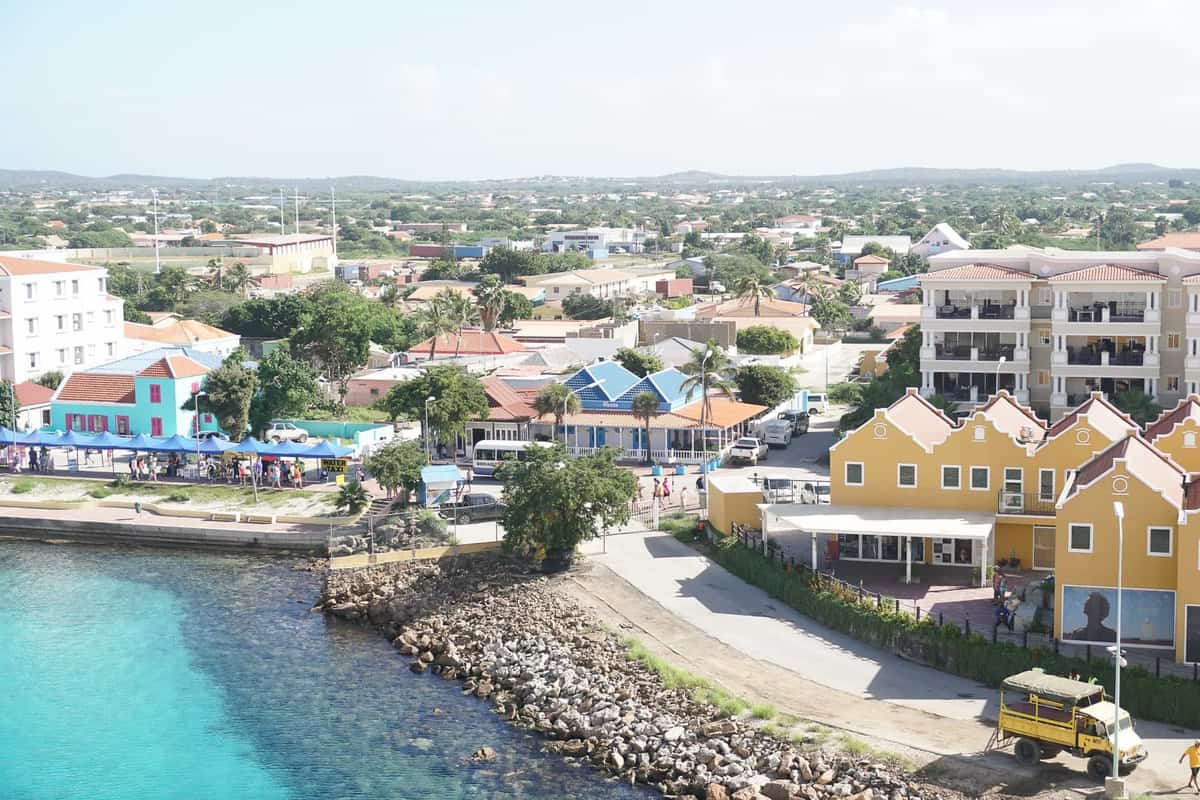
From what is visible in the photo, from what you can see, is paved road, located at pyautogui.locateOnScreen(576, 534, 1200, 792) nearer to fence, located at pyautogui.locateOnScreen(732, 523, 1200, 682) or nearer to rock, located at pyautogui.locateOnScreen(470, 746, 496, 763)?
fence, located at pyautogui.locateOnScreen(732, 523, 1200, 682)

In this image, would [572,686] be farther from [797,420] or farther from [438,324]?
[438,324]

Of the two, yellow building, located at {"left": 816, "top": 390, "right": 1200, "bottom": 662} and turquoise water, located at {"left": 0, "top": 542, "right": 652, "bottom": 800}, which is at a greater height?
yellow building, located at {"left": 816, "top": 390, "right": 1200, "bottom": 662}

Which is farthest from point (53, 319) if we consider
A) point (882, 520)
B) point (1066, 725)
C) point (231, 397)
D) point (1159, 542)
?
point (1066, 725)

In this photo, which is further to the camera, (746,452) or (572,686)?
(746,452)

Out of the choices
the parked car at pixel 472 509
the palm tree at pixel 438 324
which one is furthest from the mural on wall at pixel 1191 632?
the palm tree at pixel 438 324

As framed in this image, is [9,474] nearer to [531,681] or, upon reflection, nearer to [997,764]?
[531,681]

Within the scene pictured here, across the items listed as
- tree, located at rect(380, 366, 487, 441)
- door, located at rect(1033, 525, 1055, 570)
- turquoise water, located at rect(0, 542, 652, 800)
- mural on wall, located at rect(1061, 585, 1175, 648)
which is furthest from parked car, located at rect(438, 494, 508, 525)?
mural on wall, located at rect(1061, 585, 1175, 648)
